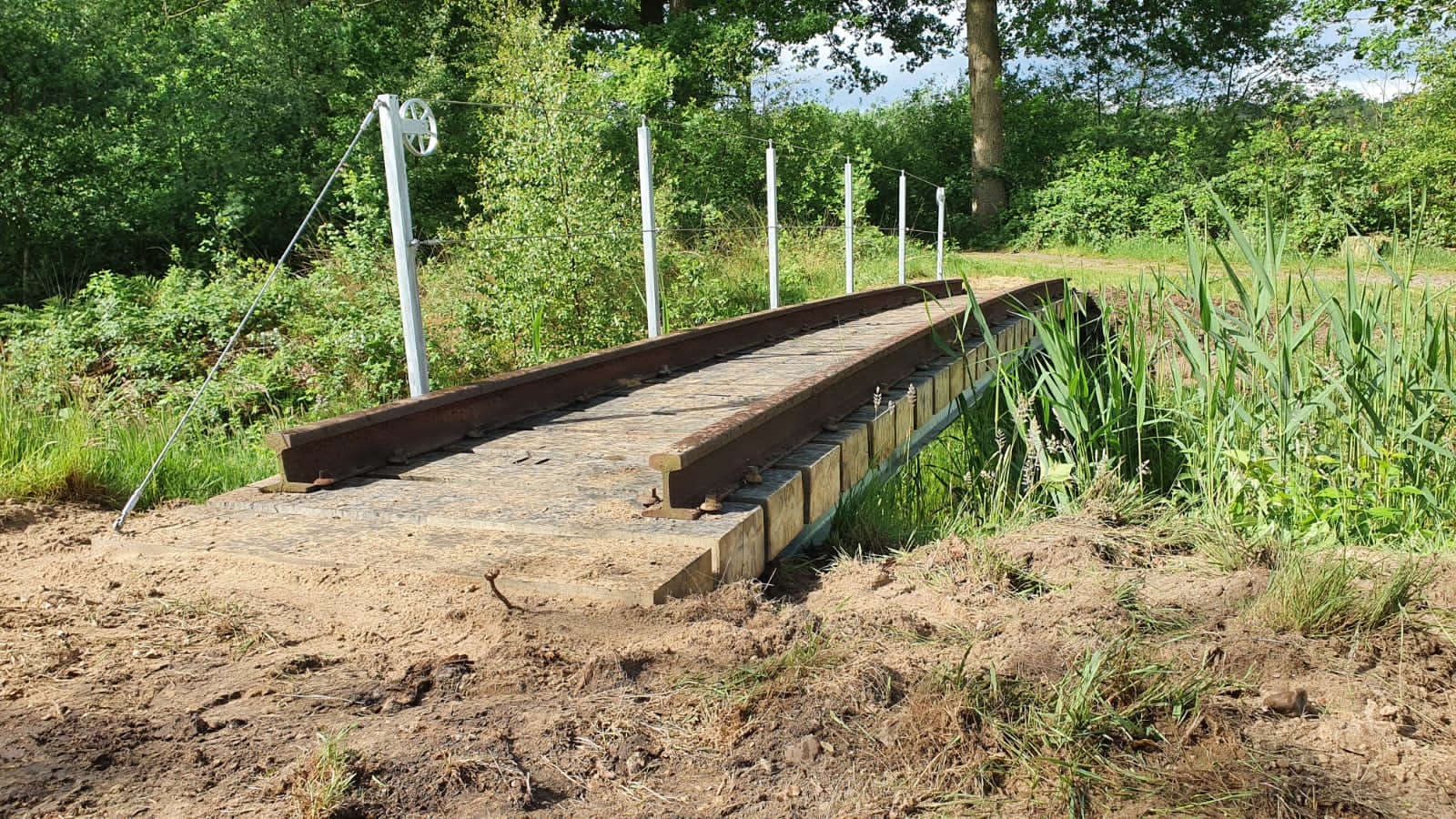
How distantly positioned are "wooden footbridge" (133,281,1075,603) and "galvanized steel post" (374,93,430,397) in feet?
1.23

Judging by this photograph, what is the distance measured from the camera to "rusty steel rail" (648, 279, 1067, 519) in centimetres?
327

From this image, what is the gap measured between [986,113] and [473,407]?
22.1 metres

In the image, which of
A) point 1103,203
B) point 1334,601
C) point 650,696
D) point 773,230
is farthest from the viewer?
point 1103,203

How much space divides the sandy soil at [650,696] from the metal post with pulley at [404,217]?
1.91m

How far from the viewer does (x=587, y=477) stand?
3.89 metres

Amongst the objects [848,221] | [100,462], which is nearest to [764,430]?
[100,462]

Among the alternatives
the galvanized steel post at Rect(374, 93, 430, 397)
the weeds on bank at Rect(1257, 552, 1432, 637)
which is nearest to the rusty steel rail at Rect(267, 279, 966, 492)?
the galvanized steel post at Rect(374, 93, 430, 397)

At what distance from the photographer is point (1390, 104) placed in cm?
2145

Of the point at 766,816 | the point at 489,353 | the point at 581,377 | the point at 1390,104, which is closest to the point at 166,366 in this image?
the point at 489,353

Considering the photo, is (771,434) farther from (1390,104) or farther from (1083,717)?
(1390,104)

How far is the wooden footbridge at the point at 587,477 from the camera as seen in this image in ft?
9.90

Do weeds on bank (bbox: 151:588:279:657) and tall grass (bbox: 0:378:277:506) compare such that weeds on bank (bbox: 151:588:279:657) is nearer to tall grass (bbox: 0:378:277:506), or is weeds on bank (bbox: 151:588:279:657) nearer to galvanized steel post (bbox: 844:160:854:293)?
tall grass (bbox: 0:378:277:506)

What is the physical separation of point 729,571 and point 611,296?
19.6 ft

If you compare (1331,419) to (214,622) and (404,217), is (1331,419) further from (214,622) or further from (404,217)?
(404,217)
